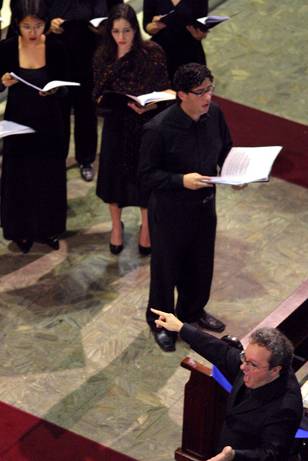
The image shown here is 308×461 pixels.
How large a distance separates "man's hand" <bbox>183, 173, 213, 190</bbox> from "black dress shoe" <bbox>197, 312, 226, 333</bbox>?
1.12 metres

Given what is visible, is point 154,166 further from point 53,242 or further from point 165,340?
point 53,242

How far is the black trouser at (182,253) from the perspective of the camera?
21.3ft

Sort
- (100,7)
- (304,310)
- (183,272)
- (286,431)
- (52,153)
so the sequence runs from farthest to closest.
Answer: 1. (100,7)
2. (52,153)
3. (183,272)
4. (304,310)
5. (286,431)

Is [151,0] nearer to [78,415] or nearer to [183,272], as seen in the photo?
[183,272]

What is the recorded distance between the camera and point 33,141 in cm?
721

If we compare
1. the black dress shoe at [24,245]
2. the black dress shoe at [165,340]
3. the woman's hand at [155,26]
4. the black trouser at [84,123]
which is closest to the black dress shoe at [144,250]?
the black dress shoe at [24,245]

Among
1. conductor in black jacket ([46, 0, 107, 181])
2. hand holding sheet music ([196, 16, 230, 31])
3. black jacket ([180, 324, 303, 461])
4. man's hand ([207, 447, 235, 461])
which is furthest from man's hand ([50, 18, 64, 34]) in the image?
man's hand ([207, 447, 235, 461])

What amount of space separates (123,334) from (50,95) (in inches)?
57.9

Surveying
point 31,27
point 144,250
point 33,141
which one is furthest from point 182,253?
point 31,27

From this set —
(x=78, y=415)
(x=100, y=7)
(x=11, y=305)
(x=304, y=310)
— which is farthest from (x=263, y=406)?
(x=100, y=7)

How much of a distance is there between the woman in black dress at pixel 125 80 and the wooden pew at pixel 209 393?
1567 mm

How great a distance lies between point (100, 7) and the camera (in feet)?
26.2

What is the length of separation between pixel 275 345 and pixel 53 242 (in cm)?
314

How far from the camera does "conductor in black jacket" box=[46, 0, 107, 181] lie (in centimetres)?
796
